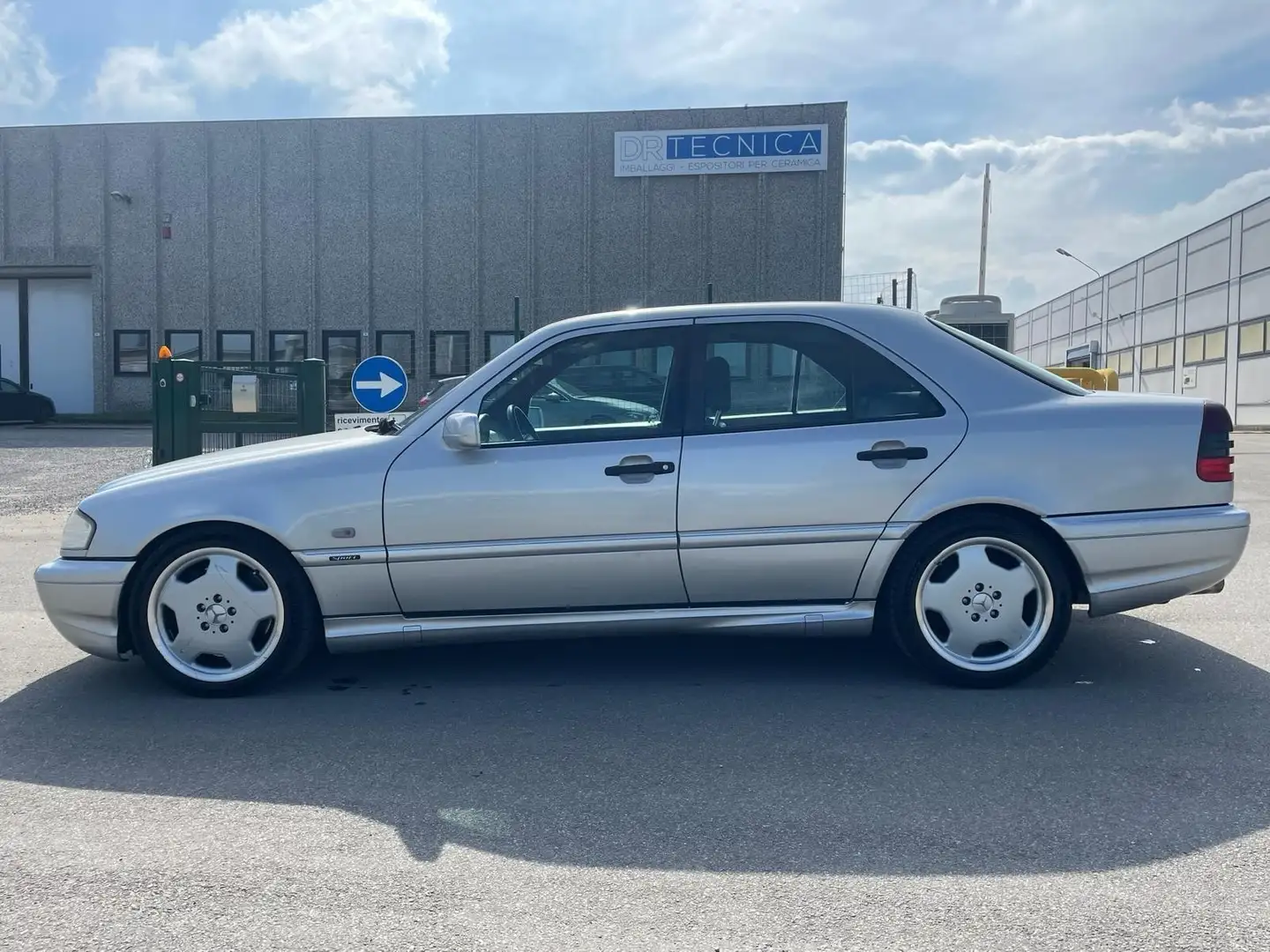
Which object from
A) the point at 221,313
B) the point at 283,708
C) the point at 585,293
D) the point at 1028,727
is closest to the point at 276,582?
the point at 283,708

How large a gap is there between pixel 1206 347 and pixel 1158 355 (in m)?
4.54

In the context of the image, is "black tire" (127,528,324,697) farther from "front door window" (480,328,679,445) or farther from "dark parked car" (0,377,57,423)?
"dark parked car" (0,377,57,423)

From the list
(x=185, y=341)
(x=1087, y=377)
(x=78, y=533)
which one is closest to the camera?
(x=78, y=533)

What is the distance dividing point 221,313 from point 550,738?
2728 cm

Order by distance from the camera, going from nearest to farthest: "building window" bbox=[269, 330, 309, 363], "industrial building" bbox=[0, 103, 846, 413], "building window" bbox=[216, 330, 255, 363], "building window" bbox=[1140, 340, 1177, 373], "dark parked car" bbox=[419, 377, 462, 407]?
"dark parked car" bbox=[419, 377, 462, 407], "industrial building" bbox=[0, 103, 846, 413], "building window" bbox=[269, 330, 309, 363], "building window" bbox=[216, 330, 255, 363], "building window" bbox=[1140, 340, 1177, 373]

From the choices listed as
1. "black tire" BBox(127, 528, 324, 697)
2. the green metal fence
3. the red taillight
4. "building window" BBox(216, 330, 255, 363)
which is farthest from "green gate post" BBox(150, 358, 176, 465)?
"building window" BBox(216, 330, 255, 363)

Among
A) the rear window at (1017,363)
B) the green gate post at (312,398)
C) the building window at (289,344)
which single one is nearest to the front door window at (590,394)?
the rear window at (1017,363)

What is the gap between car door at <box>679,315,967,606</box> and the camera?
4340 millimetres

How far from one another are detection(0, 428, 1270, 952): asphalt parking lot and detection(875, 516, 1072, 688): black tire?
121mm

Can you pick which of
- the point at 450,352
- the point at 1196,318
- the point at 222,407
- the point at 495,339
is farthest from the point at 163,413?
the point at 1196,318

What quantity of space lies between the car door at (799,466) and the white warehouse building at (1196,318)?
1229 inches

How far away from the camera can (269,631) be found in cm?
451

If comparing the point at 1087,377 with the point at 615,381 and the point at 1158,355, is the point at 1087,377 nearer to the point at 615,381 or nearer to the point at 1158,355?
the point at 615,381

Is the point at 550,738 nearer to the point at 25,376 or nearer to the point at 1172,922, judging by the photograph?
the point at 1172,922
